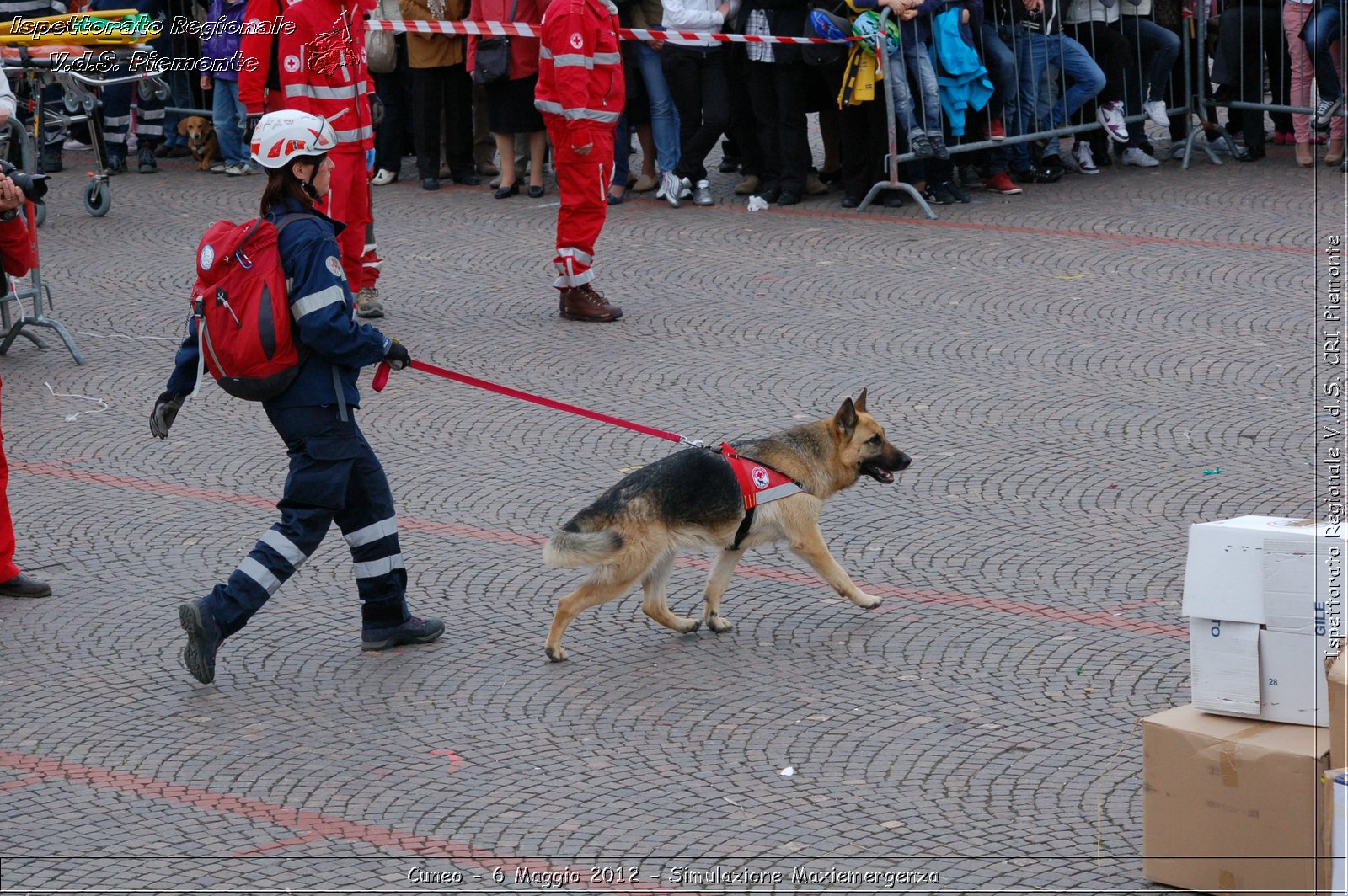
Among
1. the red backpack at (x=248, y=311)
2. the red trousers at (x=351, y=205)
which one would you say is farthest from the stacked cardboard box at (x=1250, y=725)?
the red trousers at (x=351, y=205)

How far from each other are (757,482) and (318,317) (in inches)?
67.8

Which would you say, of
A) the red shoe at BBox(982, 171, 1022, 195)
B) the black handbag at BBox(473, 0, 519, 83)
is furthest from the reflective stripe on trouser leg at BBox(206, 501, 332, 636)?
Answer: the red shoe at BBox(982, 171, 1022, 195)

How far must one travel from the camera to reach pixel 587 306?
10352 mm

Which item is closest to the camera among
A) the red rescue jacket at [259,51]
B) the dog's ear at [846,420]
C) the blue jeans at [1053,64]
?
the dog's ear at [846,420]

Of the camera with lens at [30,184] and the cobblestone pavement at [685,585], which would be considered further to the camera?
the camera with lens at [30,184]

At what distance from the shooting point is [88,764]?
5.24 meters

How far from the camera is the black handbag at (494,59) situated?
43.7 feet

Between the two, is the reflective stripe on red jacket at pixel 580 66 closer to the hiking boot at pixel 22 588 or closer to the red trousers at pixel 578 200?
the red trousers at pixel 578 200

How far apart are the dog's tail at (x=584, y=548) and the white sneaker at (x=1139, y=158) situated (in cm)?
968

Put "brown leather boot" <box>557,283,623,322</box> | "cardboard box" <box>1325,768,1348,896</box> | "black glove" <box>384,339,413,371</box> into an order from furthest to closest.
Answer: "brown leather boot" <box>557,283,623,322</box>
"black glove" <box>384,339,413,371</box>
"cardboard box" <box>1325,768,1348,896</box>

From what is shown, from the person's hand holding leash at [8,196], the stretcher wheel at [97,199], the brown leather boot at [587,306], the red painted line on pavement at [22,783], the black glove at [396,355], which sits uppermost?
the person's hand holding leash at [8,196]

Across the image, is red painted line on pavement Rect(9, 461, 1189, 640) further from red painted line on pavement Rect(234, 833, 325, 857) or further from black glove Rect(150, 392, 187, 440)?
red painted line on pavement Rect(234, 833, 325, 857)

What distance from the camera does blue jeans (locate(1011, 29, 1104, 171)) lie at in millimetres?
13211

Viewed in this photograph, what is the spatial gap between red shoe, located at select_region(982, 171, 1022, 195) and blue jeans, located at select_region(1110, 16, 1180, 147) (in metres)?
1.34
